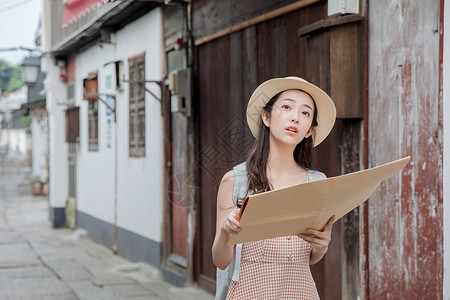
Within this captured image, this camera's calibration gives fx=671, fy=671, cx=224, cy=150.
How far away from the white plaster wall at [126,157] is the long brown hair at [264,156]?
6.24 m

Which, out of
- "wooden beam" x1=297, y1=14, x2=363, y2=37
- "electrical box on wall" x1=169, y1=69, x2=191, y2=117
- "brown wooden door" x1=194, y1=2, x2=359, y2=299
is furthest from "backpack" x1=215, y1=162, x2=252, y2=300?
"electrical box on wall" x1=169, y1=69, x2=191, y2=117

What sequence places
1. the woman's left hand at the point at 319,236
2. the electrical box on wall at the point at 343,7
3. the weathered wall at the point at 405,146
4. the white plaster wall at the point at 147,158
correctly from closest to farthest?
1. the woman's left hand at the point at 319,236
2. the weathered wall at the point at 405,146
3. the electrical box on wall at the point at 343,7
4. the white plaster wall at the point at 147,158

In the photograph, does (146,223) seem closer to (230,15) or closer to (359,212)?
(230,15)

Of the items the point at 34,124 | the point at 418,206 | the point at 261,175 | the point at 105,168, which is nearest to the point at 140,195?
the point at 105,168

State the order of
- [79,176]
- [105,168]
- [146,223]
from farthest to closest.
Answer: [79,176]
[105,168]
[146,223]

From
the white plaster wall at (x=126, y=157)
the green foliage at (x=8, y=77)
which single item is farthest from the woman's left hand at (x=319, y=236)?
the green foliage at (x=8, y=77)

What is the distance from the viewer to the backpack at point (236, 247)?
270 centimetres

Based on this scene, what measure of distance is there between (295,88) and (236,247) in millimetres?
697

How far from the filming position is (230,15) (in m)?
6.92

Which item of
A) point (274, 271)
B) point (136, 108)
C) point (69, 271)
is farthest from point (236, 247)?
point (136, 108)

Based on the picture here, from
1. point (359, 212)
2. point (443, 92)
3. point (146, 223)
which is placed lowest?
point (146, 223)

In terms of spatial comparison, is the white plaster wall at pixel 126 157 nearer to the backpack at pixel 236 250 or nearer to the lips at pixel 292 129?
the backpack at pixel 236 250

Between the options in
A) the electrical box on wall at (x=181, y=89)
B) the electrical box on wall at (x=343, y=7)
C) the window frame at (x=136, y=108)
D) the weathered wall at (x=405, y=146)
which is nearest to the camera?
the weathered wall at (x=405, y=146)

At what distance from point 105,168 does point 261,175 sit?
940 centimetres
